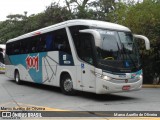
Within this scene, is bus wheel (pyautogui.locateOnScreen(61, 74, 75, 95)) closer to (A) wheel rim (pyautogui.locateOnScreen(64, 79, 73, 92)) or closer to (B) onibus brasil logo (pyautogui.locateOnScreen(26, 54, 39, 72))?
(A) wheel rim (pyautogui.locateOnScreen(64, 79, 73, 92))

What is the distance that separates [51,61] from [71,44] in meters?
2.34

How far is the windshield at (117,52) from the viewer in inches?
489

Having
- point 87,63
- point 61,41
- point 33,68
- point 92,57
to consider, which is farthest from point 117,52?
point 33,68


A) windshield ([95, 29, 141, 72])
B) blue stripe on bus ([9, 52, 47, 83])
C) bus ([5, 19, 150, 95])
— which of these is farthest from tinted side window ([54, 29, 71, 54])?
windshield ([95, 29, 141, 72])

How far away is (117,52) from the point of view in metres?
12.7

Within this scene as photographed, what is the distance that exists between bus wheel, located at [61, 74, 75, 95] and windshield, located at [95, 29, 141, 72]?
2396mm

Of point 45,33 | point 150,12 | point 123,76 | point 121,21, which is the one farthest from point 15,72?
point 123,76

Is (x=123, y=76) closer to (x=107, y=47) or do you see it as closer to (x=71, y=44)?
(x=107, y=47)

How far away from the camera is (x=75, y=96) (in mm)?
14062

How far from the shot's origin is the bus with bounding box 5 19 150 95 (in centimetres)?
1238

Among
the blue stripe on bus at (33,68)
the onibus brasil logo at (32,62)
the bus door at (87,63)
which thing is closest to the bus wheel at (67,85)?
the bus door at (87,63)

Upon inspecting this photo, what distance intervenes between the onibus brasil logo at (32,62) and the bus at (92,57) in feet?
3.91

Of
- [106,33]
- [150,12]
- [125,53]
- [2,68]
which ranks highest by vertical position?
[150,12]

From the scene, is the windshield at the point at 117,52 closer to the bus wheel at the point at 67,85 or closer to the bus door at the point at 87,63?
the bus door at the point at 87,63
